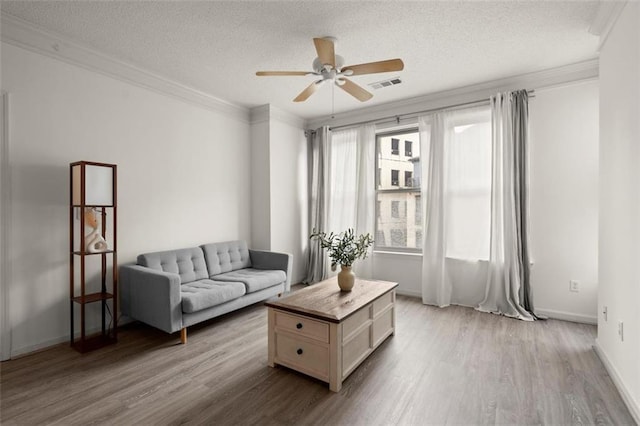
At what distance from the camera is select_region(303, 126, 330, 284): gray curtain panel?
527cm

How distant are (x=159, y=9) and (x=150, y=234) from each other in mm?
2294

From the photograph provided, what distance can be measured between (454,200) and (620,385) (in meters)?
2.45

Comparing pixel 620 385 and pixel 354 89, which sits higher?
pixel 354 89

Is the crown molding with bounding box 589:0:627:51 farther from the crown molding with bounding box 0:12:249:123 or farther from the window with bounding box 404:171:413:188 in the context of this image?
the crown molding with bounding box 0:12:249:123

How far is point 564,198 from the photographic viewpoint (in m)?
3.57

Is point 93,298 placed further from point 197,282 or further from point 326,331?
point 326,331

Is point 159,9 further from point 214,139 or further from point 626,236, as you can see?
point 626,236

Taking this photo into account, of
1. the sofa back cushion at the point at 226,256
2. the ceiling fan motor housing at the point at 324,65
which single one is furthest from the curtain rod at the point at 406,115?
the sofa back cushion at the point at 226,256

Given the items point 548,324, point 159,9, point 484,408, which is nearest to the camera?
point 484,408

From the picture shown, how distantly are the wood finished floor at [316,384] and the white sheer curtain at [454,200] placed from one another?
3.40ft

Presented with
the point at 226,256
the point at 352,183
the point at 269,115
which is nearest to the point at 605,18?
the point at 352,183

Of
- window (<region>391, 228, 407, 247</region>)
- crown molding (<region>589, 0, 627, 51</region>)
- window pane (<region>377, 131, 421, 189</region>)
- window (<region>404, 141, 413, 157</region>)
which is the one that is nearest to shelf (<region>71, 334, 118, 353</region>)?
window (<region>391, 228, 407, 247</region>)

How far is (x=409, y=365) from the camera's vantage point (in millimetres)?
2580

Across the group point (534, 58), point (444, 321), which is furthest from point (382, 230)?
point (534, 58)
